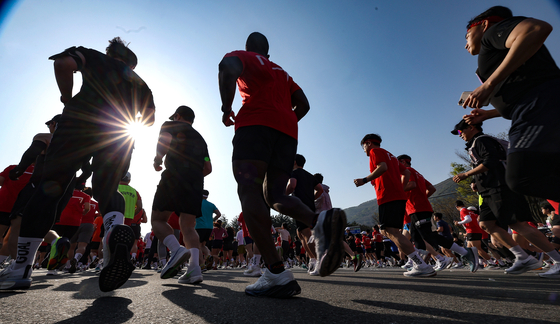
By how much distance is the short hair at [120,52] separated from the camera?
107 inches

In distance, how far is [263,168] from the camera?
2090 mm

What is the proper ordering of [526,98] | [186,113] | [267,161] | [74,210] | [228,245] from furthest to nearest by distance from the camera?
1. [228,245]
2. [74,210]
3. [186,113]
4. [267,161]
5. [526,98]

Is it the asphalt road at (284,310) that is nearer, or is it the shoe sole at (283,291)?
the asphalt road at (284,310)

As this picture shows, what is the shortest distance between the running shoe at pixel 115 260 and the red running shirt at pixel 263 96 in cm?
111

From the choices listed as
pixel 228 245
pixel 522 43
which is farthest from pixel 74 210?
pixel 228 245

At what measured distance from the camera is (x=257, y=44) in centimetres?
275

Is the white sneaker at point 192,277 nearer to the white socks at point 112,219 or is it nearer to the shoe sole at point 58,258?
the white socks at point 112,219

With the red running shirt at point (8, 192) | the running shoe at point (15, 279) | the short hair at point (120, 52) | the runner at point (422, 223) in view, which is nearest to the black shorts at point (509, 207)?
the runner at point (422, 223)

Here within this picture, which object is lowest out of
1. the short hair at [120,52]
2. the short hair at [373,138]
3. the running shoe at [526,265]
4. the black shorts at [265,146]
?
the running shoe at [526,265]

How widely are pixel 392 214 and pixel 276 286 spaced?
10.8ft

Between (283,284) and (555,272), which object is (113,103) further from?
(555,272)

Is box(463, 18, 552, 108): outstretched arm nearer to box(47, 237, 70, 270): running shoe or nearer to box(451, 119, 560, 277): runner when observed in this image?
box(451, 119, 560, 277): runner

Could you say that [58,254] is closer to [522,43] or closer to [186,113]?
[186,113]

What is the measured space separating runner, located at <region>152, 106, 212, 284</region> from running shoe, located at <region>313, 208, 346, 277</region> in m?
1.82
